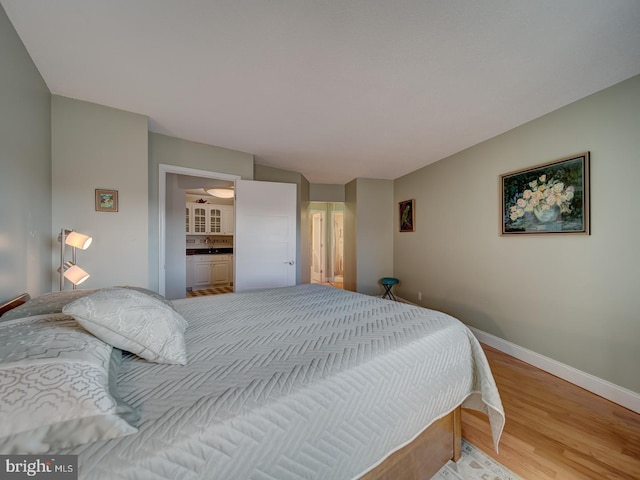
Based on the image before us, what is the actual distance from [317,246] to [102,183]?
542 centimetres

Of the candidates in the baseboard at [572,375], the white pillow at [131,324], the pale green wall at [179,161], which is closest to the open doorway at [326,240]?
the pale green wall at [179,161]

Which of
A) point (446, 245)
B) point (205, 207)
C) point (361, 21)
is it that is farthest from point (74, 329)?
point (205, 207)

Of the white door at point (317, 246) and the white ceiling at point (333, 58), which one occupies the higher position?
the white ceiling at point (333, 58)

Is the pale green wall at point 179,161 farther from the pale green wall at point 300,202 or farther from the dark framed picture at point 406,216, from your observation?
the dark framed picture at point 406,216

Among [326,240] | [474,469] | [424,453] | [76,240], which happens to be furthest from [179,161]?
[326,240]

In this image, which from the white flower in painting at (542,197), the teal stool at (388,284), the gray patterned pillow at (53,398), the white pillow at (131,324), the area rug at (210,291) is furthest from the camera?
the area rug at (210,291)

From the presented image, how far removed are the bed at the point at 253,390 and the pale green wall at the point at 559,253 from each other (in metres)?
1.41

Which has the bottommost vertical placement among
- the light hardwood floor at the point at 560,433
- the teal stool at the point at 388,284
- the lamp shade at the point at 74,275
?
the light hardwood floor at the point at 560,433

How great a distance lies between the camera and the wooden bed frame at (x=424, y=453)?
1051 mm

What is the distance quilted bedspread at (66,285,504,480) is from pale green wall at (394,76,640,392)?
1.41m

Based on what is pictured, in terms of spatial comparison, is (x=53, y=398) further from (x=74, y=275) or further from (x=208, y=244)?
(x=208, y=244)

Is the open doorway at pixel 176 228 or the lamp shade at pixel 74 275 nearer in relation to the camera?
the lamp shade at pixel 74 275

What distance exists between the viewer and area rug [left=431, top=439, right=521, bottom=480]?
4.22 feet

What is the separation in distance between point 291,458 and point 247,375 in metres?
0.28
